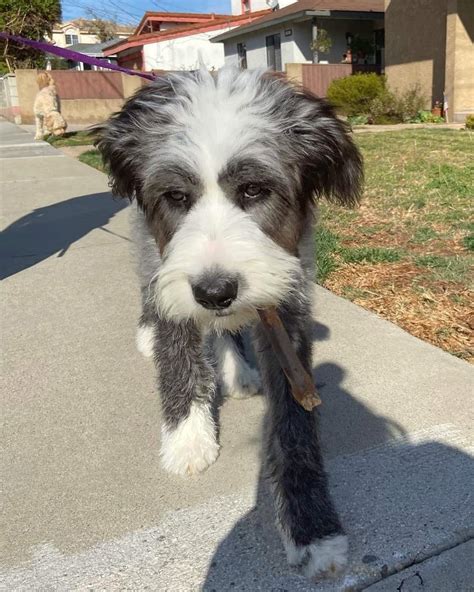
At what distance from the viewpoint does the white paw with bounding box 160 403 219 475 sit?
276cm

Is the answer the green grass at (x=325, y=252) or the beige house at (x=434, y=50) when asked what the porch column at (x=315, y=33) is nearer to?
the beige house at (x=434, y=50)

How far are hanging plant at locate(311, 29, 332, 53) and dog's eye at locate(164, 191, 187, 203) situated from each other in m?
27.2

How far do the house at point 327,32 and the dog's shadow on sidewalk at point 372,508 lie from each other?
87.6 feet

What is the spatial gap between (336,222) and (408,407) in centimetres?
415

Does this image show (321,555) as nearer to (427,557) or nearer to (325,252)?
(427,557)

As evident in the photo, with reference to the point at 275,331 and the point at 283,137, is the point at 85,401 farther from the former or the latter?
the point at 283,137

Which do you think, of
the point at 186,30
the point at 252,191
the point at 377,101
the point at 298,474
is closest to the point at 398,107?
the point at 377,101

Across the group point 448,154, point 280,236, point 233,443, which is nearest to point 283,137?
point 280,236

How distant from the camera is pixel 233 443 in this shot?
3020mm

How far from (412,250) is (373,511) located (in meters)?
3.78

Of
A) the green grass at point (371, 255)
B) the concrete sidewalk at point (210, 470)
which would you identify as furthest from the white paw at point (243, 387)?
the green grass at point (371, 255)

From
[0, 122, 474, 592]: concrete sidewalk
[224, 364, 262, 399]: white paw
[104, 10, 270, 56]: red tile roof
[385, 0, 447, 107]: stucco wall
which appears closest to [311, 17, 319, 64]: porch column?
[385, 0, 447, 107]: stucco wall

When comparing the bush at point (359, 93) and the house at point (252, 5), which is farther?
the house at point (252, 5)

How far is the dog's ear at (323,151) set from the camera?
8.33 ft
